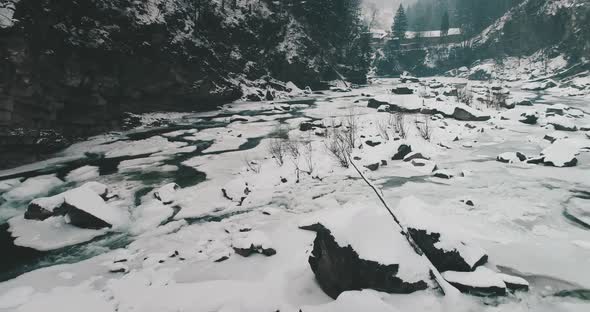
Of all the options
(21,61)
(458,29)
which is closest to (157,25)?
(21,61)

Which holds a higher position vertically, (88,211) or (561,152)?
(88,211)

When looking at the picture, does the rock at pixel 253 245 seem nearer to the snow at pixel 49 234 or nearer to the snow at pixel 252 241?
the snow at pixel 252 241

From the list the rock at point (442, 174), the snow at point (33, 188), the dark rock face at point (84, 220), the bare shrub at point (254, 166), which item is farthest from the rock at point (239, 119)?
the dark rock face at point (84, 220)

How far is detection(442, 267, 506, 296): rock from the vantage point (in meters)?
5.93

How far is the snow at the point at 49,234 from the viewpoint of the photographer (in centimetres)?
913

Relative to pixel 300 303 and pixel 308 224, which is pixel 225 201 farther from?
pixel 300 303

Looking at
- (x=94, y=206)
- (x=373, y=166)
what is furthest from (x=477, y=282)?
(x=94, y=206)

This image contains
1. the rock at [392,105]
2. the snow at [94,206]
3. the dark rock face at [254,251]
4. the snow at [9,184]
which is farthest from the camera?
the rock at [392,105]

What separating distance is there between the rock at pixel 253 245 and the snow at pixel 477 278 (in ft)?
13.2

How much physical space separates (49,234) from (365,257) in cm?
932

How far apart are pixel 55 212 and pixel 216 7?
36.2 m

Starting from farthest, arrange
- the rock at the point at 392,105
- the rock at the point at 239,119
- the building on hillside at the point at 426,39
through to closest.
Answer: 1. the building on hillside at the point at 426,39
2. the rock at the point at 392,105
3. the rock at the point at 239,119

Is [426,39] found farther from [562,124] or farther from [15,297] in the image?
[15,297]

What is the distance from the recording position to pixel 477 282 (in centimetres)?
600
